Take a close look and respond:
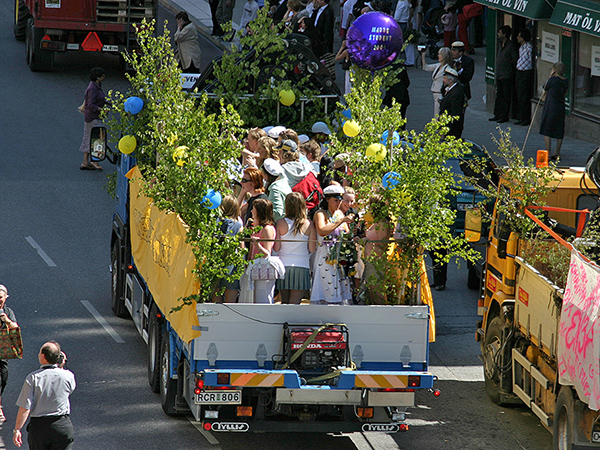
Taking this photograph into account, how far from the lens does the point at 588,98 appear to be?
20469 millimetres

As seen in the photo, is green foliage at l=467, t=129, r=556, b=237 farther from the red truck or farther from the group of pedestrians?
the red truck

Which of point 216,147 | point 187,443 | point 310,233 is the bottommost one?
point 187,443

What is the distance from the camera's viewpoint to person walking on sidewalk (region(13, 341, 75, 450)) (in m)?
7.75

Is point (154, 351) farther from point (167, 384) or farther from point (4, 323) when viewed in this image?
point (4, 323)

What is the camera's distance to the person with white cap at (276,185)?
9805mm

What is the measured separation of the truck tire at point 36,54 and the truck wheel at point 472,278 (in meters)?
13.8

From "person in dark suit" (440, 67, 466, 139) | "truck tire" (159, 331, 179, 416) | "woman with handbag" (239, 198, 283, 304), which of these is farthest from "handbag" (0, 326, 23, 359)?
"person in dark suit" (440, 67, 466, 139)

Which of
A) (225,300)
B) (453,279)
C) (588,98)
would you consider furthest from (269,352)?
(588,98)

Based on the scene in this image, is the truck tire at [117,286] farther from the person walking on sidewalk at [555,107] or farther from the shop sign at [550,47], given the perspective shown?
the shop sign at [550,47]

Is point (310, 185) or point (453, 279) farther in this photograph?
point (453, 279)

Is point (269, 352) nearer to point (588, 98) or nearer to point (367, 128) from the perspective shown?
point (367, 128)

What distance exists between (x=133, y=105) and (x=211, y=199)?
3.32 m

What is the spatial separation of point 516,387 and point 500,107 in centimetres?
1384

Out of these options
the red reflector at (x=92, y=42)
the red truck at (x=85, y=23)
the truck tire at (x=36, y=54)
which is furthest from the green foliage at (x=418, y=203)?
the truck tire at (x=36, y=54)
